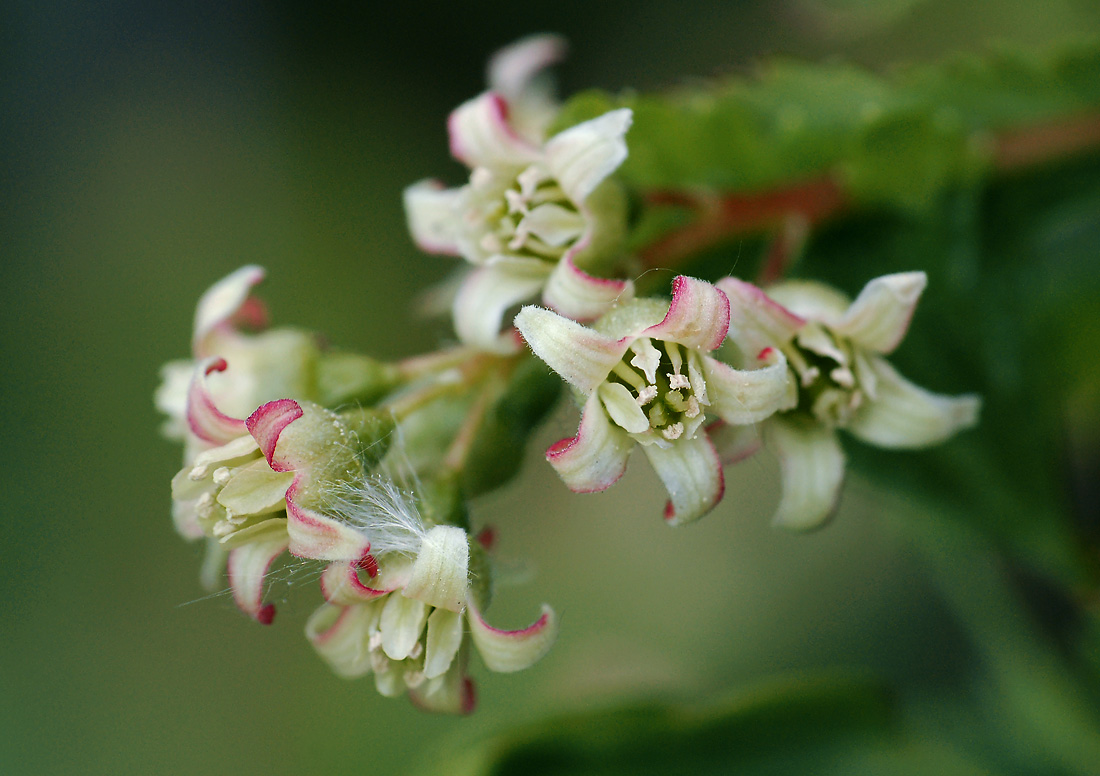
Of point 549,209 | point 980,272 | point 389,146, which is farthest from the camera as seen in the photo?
point 389,146

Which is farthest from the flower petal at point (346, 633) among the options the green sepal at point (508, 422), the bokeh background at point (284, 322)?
the bokeh background at point (284, 322)

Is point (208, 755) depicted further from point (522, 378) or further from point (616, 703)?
point (522, 378)

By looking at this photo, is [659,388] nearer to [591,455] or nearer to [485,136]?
[591,455]

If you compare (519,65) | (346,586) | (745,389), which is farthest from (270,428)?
(519,65)

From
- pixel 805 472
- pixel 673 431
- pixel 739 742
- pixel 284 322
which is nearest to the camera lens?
pixel 673 431

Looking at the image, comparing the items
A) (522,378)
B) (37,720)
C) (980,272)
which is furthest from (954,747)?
(37,720)

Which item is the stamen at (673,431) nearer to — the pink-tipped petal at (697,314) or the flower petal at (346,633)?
the pink-tipped petal at (697,314)
